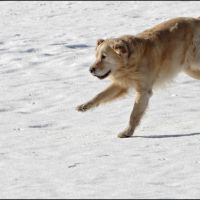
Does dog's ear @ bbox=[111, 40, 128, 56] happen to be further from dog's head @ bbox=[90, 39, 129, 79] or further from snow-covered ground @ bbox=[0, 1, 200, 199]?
snow-covered ground @ bbox=[0, 1, 200, 199]

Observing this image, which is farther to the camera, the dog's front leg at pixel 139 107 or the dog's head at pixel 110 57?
the dog's front leg at pixel 139 107

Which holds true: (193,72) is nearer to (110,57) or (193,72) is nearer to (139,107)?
(139,107)

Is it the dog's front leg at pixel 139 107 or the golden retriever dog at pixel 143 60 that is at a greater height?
the golden retriever dog at pixel 143 60

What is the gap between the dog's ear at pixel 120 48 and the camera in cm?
635

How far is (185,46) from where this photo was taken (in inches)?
279

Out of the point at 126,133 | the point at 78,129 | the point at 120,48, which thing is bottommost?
the point at 78,129

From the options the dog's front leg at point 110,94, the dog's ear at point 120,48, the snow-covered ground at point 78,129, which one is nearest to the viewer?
the snow-covered ground at point 78,129

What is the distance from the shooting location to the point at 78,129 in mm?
6750

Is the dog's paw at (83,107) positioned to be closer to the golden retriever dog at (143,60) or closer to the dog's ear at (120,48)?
the golden retriever dog at (143,60)

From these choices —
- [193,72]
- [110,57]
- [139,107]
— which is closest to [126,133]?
[139,107]

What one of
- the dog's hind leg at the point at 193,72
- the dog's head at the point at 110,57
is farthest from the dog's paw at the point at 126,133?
the dog's hind leg at the point at 193,72

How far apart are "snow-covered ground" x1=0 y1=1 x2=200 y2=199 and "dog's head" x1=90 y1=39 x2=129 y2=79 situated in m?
0.87

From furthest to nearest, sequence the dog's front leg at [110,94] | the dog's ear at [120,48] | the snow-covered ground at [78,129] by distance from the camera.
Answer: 1. the dog's front leg at [110,94]
2. the dog's ear at [120,48]
3. the snow-covered ground at [78,129]

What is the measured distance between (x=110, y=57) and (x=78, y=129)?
44.9 inches
